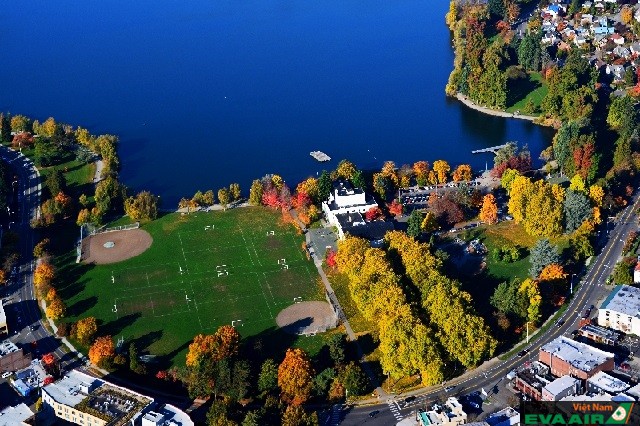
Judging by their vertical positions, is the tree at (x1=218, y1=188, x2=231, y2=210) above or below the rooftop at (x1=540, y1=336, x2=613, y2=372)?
below

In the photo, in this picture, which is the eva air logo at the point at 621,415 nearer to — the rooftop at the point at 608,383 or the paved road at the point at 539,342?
the rooftop at the point at 608,383

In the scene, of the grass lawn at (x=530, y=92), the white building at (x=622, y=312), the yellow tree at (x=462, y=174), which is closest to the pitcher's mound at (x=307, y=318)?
the white building at (x=622, y=312)

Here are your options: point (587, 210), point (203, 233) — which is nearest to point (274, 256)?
point (203, 233)

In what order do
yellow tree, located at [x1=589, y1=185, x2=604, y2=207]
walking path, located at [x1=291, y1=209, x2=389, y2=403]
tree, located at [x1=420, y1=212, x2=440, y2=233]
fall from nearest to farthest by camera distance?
walking path, located at [x1=291, y1=209, x2=389, y2=403], tree, located at [x1=420, y1=212, x2=440, y2=233], yellow tree, located at [x1=589, y1=185, x2=604, y2=207]

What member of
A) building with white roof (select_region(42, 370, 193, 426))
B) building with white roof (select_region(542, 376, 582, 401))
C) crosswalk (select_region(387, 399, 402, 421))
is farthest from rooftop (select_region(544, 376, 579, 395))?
building with white roof (select_region(42, 370, 193, 426))

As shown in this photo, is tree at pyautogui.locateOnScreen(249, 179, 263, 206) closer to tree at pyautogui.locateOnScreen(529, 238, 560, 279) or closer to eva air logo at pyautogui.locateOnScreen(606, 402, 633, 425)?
tree at pyautogui.locateOnScreen(529, 238, 560, 279)

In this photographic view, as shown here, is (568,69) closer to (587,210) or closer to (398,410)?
(587,210)

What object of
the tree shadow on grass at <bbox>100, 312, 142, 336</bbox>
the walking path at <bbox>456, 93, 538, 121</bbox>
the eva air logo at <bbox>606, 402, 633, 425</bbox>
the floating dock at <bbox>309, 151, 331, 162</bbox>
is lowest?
the tree shadow on grass at <bbox>100, 312, 142, 336</bbox>

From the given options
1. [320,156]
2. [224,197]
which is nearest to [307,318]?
[224,197]
